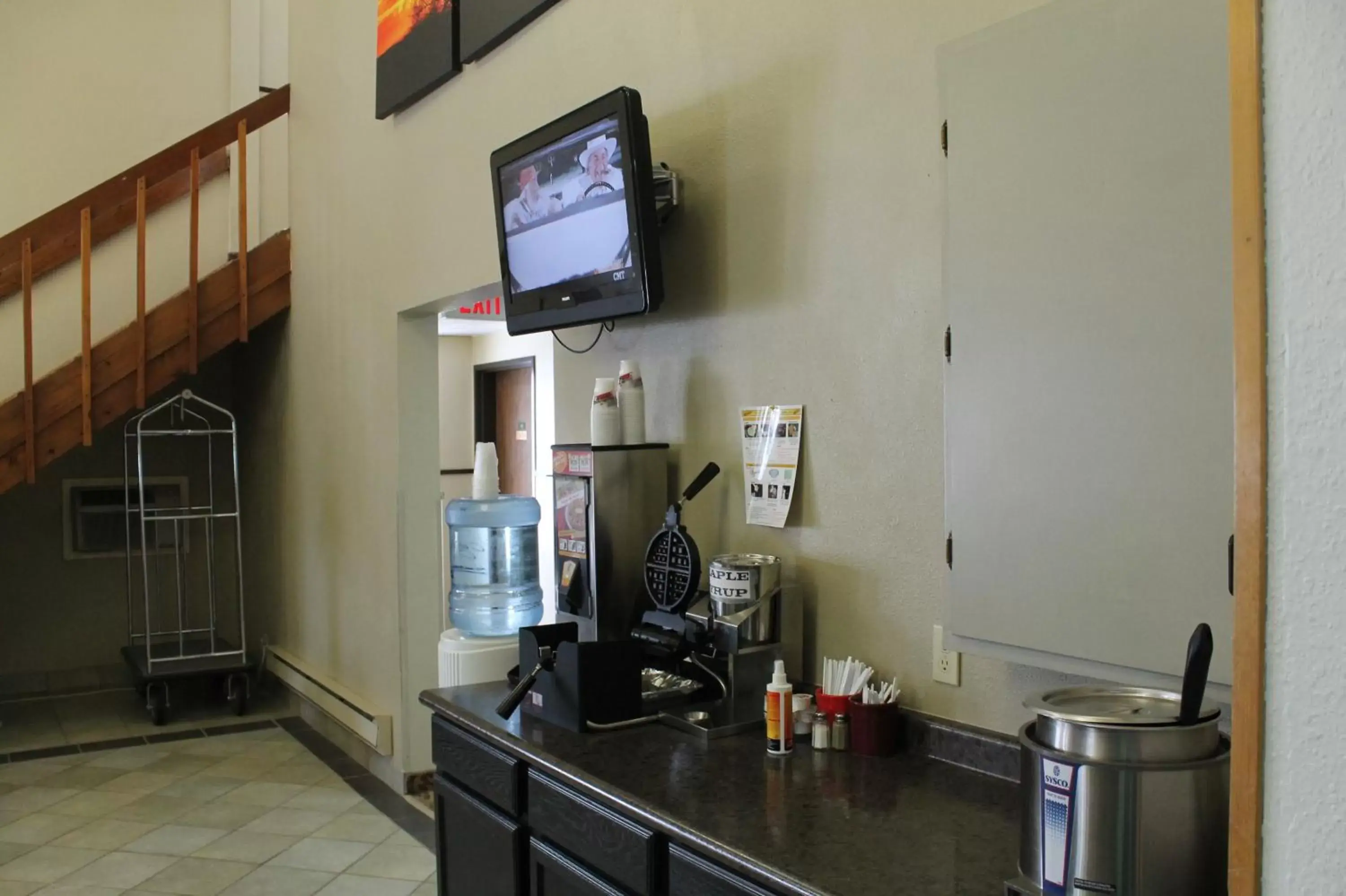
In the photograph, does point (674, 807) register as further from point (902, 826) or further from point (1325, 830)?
point (1325, 830)

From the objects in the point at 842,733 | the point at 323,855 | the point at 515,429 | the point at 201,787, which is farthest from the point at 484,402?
the point at 842,733

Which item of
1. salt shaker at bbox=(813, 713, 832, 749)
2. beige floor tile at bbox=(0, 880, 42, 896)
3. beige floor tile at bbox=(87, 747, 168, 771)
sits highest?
salt shaker at bbox=(813, 713, 832, 749)

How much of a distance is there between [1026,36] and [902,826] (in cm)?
123

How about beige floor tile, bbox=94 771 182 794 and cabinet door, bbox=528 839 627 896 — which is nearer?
cabinet door, bbox=528 839 627 896

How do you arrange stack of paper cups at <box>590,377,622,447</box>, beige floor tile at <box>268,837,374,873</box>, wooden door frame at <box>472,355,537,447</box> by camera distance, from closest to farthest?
stack of paper cups at <box>590,377,622,447</box>
beige floor tile at <box>268,837,374,873</box>
wooden door frame at <box>472,355,537,447</box>

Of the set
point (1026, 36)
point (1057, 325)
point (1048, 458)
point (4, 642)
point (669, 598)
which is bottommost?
point (4, 642)

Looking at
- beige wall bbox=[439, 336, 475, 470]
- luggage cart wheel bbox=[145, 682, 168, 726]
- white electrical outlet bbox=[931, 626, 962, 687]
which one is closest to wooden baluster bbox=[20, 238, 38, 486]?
luggage cart wheel bbox=[145, 682, 168, 726]


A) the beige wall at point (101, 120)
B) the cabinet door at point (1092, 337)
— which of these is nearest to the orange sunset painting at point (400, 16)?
the beige wall at point (101, 120)

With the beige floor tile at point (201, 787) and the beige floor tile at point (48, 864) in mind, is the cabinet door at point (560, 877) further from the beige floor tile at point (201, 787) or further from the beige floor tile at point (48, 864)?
the beige floor tile at point (201, 787)

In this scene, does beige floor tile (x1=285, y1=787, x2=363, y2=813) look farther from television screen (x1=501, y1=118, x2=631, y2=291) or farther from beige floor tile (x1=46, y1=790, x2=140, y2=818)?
television screen (x1=501, y1=118, x2=631, y2=291)

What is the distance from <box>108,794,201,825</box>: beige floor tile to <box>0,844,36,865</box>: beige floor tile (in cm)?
35

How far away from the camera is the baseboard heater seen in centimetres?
457

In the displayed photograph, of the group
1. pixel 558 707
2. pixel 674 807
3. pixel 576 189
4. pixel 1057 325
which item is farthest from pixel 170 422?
pixel 1057 325

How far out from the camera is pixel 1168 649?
57.4 inches
